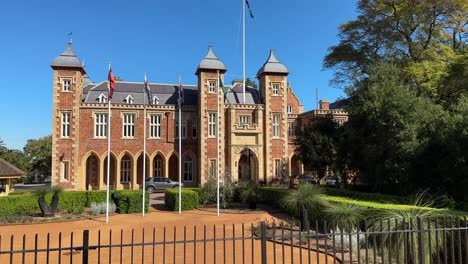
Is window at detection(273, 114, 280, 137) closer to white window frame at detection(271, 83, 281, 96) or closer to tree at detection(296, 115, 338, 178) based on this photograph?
white window frame at detection(271, 83, 281, 96)

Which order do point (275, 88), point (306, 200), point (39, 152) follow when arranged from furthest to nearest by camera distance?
point (39, 152), point (275, 88), point (306, 200)

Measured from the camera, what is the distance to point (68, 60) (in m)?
30.6

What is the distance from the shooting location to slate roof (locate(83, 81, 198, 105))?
33125 millimetres

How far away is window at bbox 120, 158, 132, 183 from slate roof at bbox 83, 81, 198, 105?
5581 mm

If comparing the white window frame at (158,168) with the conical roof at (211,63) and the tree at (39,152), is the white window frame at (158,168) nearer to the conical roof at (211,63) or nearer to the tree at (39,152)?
the conical roof at (211,63)

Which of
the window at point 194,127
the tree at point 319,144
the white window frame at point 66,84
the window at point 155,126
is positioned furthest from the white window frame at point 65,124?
the tree at point 319,144

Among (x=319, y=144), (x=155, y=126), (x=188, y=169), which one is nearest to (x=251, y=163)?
(x=188, y=169)

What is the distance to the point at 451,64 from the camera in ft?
59.3

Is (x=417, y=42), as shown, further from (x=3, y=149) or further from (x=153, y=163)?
(x=3, y=149)

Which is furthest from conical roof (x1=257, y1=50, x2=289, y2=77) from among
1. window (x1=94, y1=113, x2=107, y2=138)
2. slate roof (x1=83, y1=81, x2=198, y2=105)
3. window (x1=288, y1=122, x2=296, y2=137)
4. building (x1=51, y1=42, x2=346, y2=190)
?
window (x1=94, y1=113, x2=107, y2=138)

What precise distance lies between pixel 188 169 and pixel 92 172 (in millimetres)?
8660

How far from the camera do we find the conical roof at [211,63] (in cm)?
3203

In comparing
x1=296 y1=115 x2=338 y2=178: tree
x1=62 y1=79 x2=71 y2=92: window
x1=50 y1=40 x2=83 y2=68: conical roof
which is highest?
x1=50 y1=40 x2=83 y2=68: conical roof

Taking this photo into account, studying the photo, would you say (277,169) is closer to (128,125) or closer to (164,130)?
(164,130)
